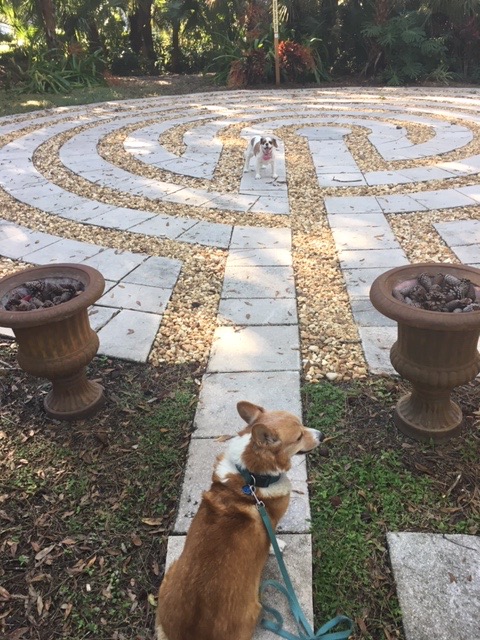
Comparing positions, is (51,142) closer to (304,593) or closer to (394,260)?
(394,260)

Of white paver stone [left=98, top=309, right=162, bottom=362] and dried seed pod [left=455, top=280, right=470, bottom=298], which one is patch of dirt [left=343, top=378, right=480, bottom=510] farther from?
white paver stone [left=98, top=309, right=162, bottom=362]

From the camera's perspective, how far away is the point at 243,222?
6500 mm

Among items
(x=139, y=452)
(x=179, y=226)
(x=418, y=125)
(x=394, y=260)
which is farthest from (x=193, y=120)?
(x=139, y=452)

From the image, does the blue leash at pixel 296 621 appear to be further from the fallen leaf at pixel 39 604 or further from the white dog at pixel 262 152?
the white dog at pixel 262 152

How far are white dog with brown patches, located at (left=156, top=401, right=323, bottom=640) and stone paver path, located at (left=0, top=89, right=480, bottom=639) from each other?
361 mm

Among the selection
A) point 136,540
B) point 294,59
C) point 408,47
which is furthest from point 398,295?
point 408,47

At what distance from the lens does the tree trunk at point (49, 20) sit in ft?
55.1

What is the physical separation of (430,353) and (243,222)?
4.06 metres

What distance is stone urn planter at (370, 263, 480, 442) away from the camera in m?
2.66

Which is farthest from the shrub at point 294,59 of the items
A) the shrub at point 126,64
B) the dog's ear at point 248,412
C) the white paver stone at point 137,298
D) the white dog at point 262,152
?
the dog's ear at point 248,412

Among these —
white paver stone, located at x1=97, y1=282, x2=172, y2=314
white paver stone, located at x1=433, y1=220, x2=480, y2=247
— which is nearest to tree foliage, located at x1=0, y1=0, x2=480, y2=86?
white paver stone, located at x1=433, y1=220, x2=480, y2=247

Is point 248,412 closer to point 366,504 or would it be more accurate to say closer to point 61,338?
point 366,504

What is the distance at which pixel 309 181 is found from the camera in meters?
7.86

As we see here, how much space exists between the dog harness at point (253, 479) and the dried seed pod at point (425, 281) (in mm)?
1496
